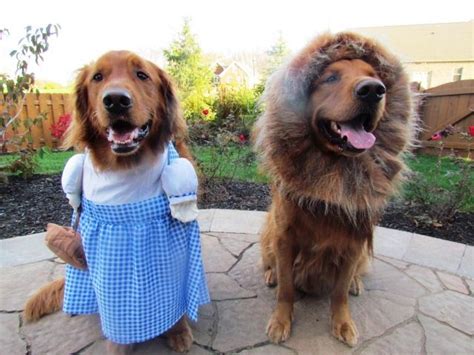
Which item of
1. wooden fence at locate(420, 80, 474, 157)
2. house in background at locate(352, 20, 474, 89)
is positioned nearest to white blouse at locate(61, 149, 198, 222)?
wooden fence at locate(420, 80, 474, 157)

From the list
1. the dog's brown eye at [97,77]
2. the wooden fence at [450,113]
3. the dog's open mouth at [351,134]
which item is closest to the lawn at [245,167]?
the wooden fence at [450,113]

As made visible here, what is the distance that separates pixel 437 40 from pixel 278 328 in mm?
47139

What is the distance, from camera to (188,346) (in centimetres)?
210

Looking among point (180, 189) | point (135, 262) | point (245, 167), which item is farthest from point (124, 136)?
point (245, 167)

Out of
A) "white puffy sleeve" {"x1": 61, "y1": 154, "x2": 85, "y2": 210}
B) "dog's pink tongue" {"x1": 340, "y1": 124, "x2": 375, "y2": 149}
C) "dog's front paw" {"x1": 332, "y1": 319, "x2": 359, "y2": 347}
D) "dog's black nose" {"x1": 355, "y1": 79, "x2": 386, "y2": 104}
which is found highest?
"dog's black nose" {"x1": 355, "y1": 79, "x2": 386, "y2": 104}

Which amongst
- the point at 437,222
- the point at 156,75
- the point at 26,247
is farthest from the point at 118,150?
the point at 437,222

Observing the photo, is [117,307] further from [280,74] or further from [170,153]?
[280,74]

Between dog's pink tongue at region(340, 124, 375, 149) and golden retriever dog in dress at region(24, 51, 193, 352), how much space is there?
98 cm

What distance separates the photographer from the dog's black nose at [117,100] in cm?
168

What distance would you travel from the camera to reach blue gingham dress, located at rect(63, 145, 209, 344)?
1.88 m

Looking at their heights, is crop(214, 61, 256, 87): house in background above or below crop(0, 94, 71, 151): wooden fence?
above

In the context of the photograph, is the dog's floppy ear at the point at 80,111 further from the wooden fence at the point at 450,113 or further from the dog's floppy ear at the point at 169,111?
the wooden fence at the point at 450,113

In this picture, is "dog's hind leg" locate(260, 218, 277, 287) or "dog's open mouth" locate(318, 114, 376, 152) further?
"dog's hind leg" locate(260, 218, 277, 287)

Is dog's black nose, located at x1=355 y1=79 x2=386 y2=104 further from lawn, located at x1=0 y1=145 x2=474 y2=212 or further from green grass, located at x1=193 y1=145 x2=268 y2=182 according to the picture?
green grass, located at x1=193 y1=145 x2=268 y2=182
